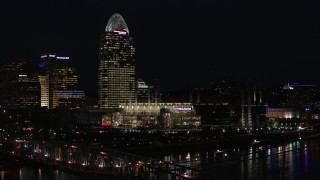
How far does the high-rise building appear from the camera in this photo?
11356 centimetres

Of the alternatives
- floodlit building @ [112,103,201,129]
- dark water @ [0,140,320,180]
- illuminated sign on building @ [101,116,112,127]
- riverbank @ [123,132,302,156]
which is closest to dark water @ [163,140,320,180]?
dark water @ [0,140,320,180]

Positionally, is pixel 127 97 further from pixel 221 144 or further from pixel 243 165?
pixel 243 165

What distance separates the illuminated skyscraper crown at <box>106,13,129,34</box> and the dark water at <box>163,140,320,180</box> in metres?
50.3

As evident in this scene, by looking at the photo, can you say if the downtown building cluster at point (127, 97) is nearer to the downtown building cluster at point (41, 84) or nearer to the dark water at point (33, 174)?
the downtown building cluster at point (41, 84)

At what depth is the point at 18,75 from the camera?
110 meters

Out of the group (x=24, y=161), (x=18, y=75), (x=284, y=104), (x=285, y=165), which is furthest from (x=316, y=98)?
(x=24, y=161)

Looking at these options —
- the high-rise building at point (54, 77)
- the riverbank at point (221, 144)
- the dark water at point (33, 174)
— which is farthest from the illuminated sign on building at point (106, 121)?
the dark water at point (33, 174)

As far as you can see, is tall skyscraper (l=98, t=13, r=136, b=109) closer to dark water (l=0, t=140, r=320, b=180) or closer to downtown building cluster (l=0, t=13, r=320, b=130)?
downtown building cluster (l=0, t=13, r=320, b=130)

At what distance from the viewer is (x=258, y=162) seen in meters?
40.7

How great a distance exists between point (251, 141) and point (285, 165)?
21535 millimetres

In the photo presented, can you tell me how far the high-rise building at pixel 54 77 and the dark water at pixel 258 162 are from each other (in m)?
69.0

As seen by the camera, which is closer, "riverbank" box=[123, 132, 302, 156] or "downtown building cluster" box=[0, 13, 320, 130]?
"riverbank" box=[123, 132, 302, 156]

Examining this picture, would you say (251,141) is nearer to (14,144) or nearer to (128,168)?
(14,144)

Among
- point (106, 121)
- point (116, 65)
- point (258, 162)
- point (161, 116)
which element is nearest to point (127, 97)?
point (116, 65)
